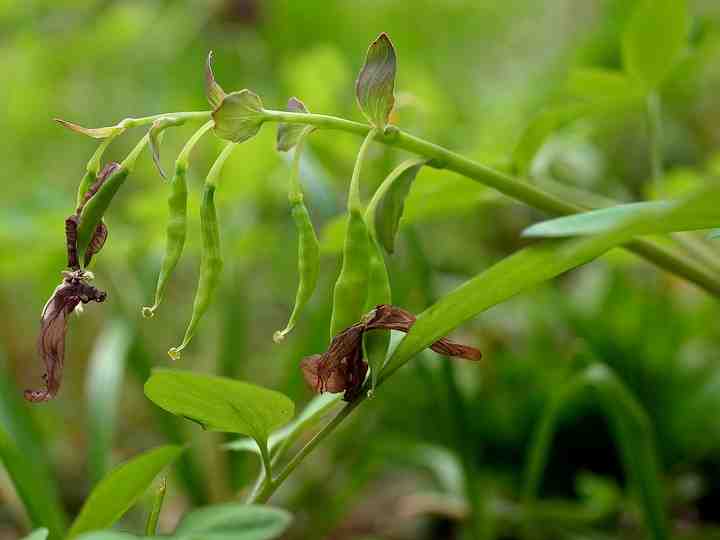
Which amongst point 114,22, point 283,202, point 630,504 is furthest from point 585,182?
point 114,22

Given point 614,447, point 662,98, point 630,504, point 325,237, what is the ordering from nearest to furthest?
point 325,237
point 630,504
point 614,447
point 662,98

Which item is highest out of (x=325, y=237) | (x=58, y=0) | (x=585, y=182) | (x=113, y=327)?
(x=58, y=0)

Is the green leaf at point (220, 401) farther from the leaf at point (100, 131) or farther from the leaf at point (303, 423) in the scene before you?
the leaf at point (100, 131)

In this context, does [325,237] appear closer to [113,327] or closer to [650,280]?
[113,327]

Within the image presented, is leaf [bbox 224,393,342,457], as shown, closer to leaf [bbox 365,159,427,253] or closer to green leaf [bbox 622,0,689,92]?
leaf [bbox 365,159,427,253]

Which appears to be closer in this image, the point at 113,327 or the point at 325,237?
the point at 325,237

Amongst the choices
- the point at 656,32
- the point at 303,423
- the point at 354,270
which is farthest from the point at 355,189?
the point at 656,32

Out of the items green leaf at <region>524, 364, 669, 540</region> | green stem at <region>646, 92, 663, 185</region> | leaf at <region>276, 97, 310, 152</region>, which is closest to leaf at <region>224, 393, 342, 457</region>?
leaf at <region>276, 97, 310, 152</region>
